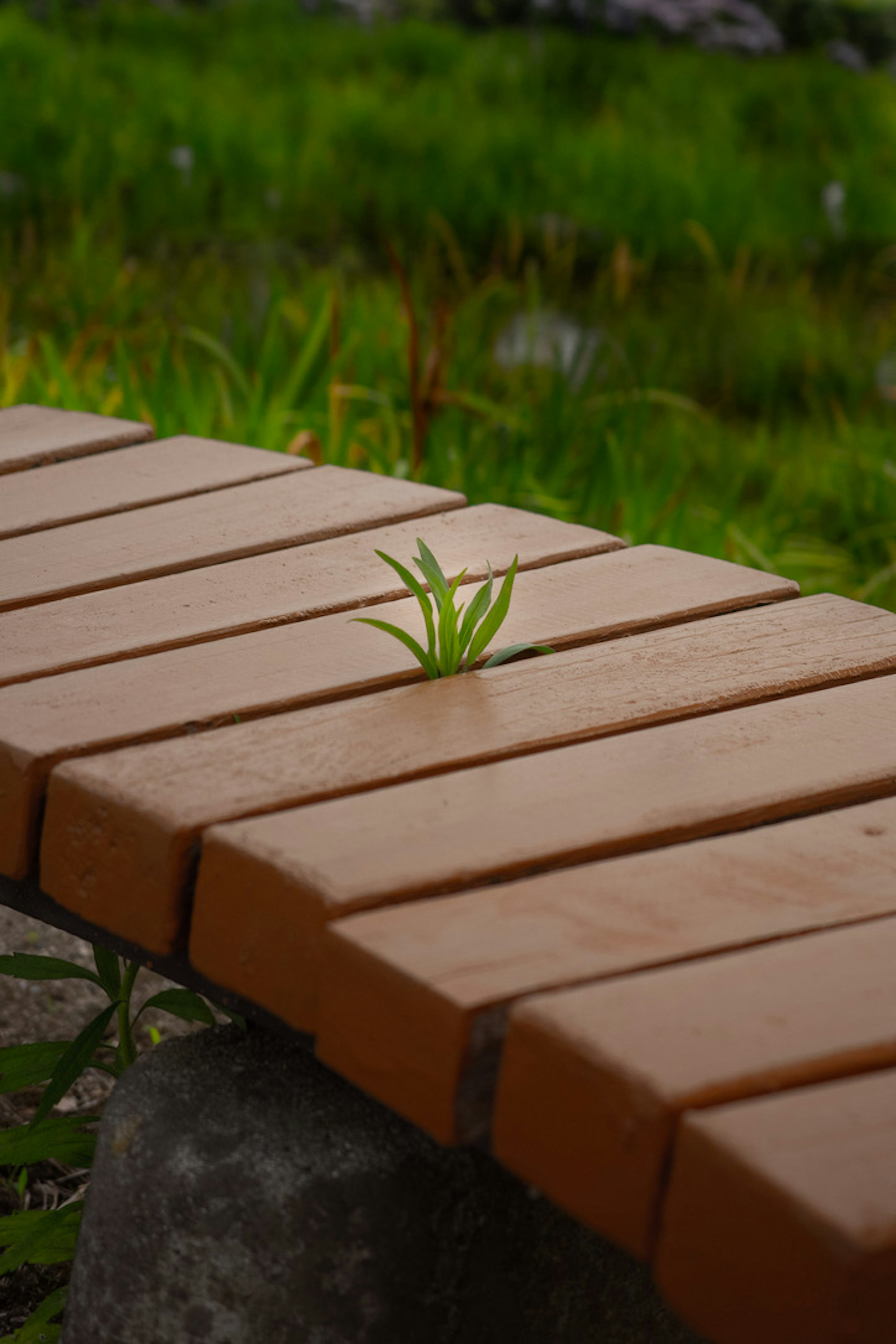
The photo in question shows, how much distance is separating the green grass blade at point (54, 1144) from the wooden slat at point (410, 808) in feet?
1.12

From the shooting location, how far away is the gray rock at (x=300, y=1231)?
3.77 ft

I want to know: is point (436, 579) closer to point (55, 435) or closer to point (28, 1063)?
point (28, 1063)

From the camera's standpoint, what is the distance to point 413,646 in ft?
4.54

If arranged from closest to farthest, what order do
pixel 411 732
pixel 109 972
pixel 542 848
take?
pixel 542 848, pixel 411 732, pixel 109 972

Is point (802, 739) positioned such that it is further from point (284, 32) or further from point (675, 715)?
point (284, 32)

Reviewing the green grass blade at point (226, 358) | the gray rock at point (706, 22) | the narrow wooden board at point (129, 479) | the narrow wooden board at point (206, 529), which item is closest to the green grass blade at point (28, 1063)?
the narrow wooden board at point (206, 529)

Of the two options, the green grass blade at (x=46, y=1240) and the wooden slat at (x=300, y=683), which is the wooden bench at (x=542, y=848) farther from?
the green grass blade at (x=46, y=1240)

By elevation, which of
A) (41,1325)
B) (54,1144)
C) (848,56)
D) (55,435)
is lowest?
(41,1325)

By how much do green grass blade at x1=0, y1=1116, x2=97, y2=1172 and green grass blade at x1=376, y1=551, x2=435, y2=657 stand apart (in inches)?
21.1

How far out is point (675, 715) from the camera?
4.46 ft

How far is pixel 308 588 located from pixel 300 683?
26cm

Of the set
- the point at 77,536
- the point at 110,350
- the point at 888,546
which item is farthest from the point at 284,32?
→ the point at 77,536

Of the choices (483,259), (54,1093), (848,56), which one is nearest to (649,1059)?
(54,1093)

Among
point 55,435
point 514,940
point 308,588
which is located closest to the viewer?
point 514,940
